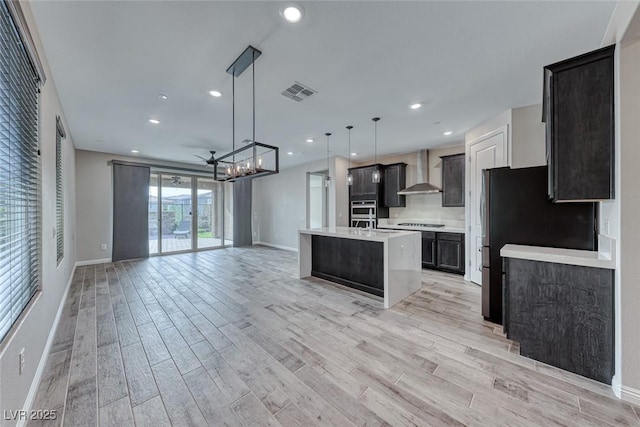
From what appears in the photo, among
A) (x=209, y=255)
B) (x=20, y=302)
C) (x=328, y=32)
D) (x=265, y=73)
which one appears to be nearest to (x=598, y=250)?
(x=328, y=32)

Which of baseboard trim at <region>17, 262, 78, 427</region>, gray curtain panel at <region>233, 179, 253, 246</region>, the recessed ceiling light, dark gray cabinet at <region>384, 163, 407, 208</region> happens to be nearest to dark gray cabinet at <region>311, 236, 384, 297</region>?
dark gray cabinet at <region>384, 163, 407, 208</region>

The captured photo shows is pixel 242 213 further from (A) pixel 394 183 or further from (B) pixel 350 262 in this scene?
(B) pixel 350 262

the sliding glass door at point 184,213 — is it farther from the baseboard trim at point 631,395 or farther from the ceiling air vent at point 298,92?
the baseboard trim at point 631,395

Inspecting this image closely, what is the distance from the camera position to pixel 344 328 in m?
2.64

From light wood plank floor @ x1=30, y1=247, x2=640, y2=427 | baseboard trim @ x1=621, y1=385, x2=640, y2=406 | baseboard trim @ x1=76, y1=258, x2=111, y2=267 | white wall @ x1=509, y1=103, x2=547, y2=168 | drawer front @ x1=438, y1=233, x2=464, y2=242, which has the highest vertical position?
white wall @ x1=509, y1=103, x2=547, y2=168

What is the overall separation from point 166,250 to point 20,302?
19.3 feet

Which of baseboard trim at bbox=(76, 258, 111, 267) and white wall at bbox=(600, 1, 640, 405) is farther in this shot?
baseboard trim at bbox=(76, 258, 111, 267)

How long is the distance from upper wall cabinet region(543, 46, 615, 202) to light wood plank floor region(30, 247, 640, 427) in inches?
57.3

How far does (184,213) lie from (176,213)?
0.21 metres

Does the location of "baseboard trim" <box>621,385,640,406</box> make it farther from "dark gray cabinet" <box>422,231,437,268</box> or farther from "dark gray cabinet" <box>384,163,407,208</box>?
"dark gray cabinet" <box>384,163,407,208</box>

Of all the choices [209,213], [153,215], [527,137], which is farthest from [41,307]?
[209,213]

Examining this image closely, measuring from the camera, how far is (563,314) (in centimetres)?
196

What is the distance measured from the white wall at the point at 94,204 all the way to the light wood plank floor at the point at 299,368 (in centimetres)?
284

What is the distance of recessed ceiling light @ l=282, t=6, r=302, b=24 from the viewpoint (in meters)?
1.79
